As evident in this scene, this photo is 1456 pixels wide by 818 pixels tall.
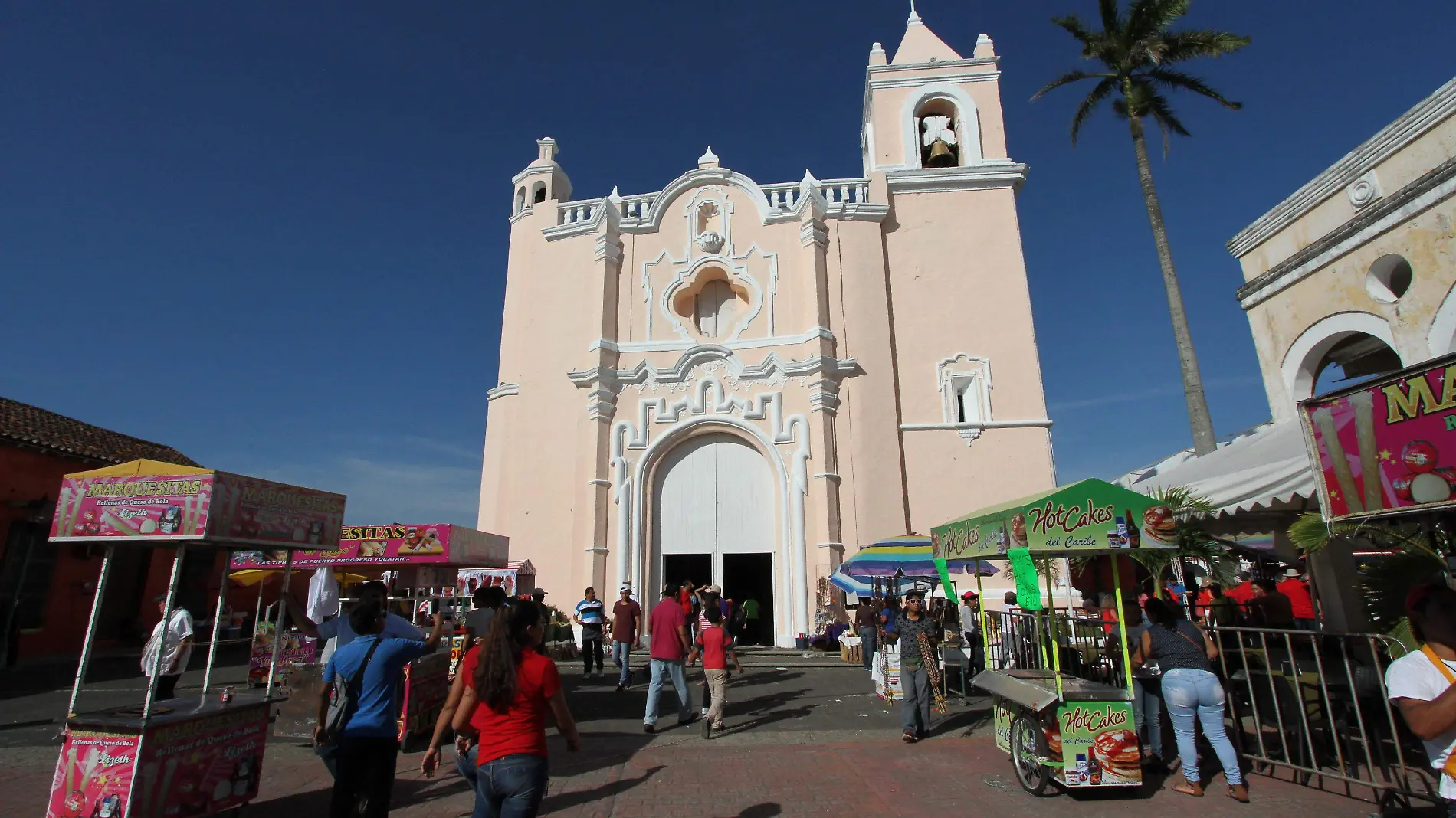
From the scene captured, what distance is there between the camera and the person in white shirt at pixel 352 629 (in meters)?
5.11

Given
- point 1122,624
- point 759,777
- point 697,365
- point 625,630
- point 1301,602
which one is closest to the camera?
point 1122,624

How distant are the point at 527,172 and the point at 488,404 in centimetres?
736

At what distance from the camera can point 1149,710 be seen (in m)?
6.82

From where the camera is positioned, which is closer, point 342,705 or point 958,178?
point 342,705

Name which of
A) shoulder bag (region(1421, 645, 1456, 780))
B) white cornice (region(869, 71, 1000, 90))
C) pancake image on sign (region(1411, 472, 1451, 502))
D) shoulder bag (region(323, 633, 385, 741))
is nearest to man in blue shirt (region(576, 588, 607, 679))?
shoulder bag (region(323, 633, 385, 741))

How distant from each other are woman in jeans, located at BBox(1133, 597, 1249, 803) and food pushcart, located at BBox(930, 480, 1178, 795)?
28cm

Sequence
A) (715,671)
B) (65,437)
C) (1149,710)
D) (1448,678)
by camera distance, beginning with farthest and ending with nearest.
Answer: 1. (65,437)
2. (715,671)
3. (1149,710)
4. (1448,678)

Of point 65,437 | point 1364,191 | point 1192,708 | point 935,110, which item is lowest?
point 1192,708

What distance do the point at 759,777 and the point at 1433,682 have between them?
4.81 metres

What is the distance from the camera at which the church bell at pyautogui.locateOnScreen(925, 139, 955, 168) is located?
20.6 metres

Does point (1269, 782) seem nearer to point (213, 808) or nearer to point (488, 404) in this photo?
point (213, 808)

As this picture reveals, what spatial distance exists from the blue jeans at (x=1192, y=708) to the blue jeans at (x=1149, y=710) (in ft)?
2.43

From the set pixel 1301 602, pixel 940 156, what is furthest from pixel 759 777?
pixel 940 156

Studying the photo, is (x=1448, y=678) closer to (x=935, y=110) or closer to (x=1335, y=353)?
(x=1335, y=353)
